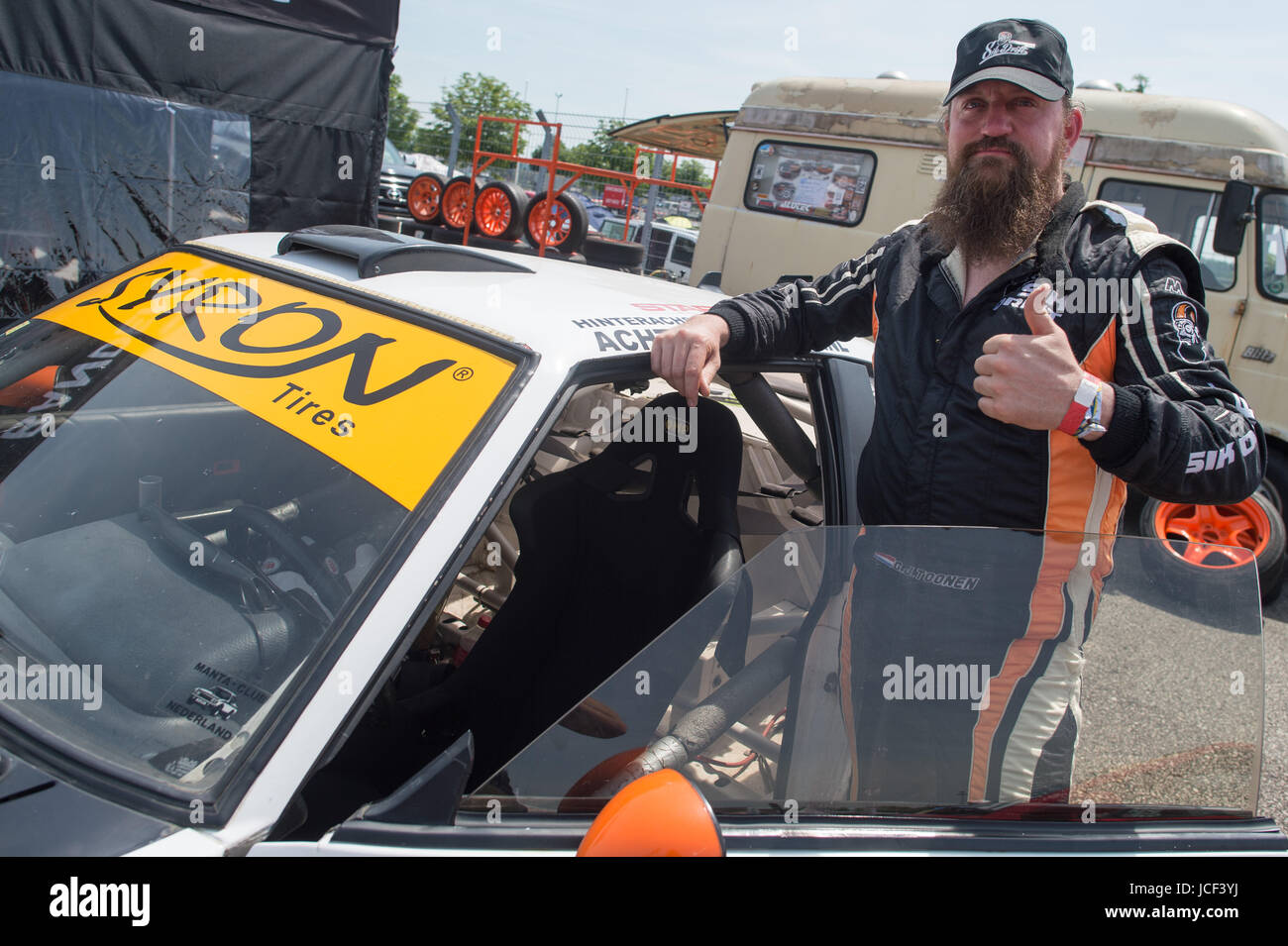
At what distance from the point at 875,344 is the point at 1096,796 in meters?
0.93

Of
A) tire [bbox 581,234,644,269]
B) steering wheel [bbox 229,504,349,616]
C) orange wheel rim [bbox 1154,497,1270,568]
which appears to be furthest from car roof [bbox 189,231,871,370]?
tire [bbox 581,234,644,269]

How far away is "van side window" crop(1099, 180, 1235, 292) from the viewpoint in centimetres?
539

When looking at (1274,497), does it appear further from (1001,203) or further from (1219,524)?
(1001,203)

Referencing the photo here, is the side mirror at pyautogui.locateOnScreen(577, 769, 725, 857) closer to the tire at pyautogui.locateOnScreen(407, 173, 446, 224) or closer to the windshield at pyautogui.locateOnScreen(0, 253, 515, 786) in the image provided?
the windshield at pyautogui.locateOnScreen(0, 253, 515, 786)

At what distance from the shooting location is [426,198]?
13.4 metres

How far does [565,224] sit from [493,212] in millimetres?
1083

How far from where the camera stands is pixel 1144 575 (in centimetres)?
134

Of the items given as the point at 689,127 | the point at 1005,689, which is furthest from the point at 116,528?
the point at 689,127

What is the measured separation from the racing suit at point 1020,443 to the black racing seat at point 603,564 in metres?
0.29

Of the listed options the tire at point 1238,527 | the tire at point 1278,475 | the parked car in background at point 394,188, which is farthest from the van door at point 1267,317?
the parked car in background at point 394,188

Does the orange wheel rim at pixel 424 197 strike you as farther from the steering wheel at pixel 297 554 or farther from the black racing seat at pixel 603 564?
the steering wheel at pixel 297 554

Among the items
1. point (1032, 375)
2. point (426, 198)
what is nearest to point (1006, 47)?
point (1032, 375)

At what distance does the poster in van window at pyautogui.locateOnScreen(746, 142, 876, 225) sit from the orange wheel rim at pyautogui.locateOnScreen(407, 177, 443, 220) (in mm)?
7060

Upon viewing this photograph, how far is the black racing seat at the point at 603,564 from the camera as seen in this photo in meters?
1.78
